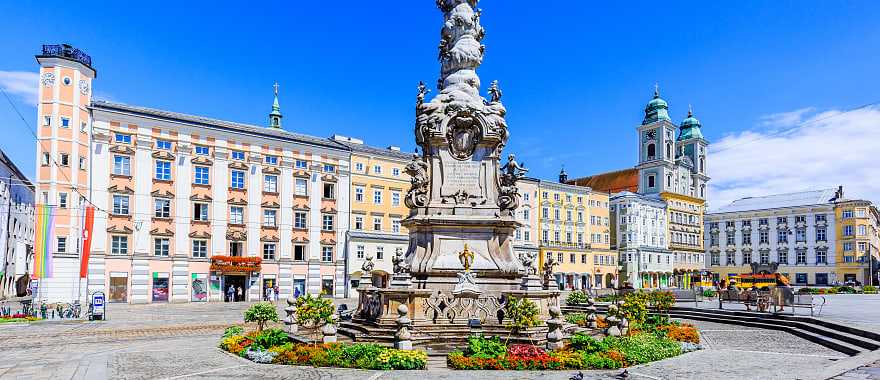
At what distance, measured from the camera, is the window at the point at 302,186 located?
60.9 m

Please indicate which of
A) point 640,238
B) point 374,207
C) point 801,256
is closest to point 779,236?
point 801,256

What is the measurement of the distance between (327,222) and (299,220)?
9.10ft

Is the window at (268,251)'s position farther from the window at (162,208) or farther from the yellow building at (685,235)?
the yellow building at (685,235)

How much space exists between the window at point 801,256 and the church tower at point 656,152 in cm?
2539

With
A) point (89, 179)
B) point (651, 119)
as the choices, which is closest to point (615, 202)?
point (651, 119)

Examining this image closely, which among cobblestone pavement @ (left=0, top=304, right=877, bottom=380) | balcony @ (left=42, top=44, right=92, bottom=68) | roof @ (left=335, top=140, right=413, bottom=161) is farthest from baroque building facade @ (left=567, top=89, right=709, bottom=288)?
cobblestone pavement @ (left=0, top=304, right=877, bottom=380)

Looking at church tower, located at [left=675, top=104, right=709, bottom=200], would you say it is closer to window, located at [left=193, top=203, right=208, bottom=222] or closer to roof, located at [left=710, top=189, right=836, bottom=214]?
roof, located at [left=710, top=189, right=836, bottom=214]

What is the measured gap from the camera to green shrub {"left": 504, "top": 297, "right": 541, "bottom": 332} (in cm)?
1833

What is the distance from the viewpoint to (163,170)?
53.6 m

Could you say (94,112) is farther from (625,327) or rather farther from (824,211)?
(824,211)

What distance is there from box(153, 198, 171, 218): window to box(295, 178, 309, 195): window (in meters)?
11.3

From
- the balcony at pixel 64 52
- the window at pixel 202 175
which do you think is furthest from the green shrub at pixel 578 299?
the balcony at pixel 64 52

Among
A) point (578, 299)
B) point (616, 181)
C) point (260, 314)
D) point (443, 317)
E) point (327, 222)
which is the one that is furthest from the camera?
point (616, 181)

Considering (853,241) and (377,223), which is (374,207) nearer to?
(377,223)
